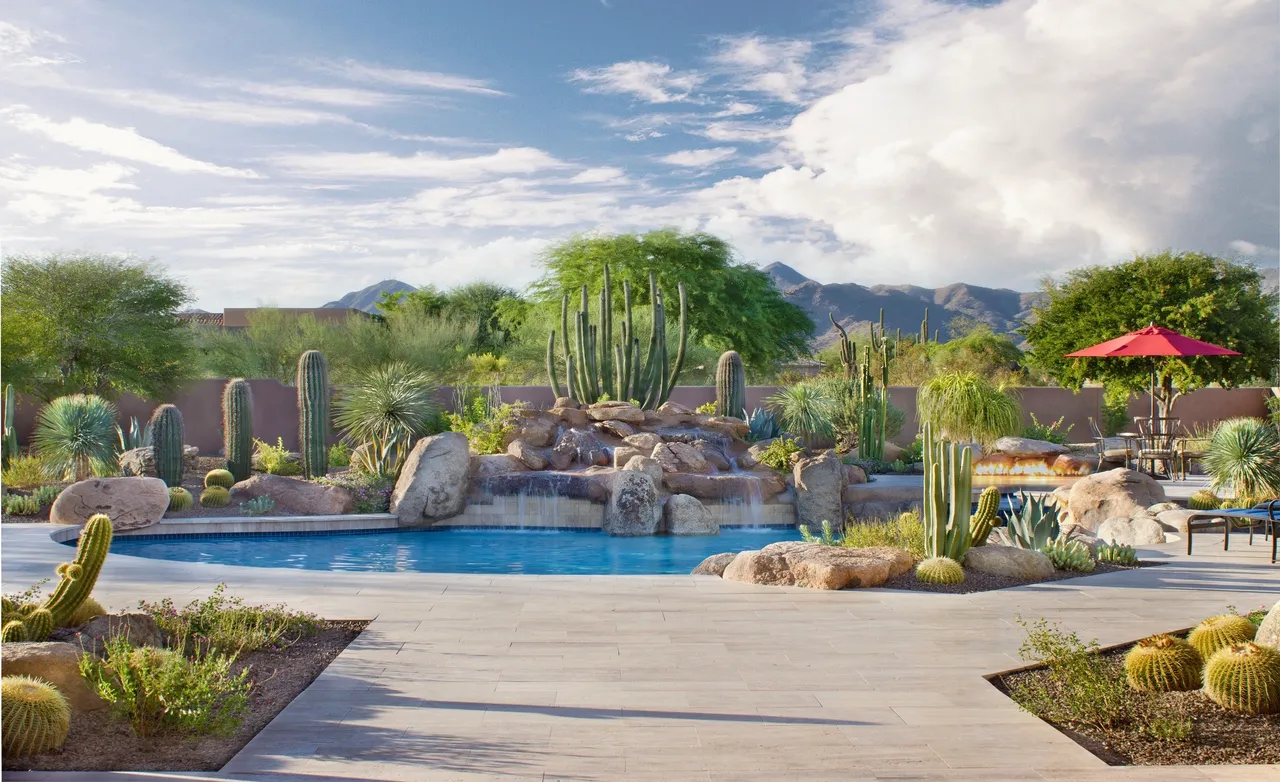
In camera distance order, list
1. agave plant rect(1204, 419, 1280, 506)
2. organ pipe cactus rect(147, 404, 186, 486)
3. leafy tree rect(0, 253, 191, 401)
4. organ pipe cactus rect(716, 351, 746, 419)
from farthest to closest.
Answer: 1. leafy tree rect(0, 253, 191, 401)
2. organ pipe cactus rect(716, 351, 746, 419)
3. organ pipe cactus rect(147, 404, 186, 486)
4. agave plant rect(1204, 419, 1280, 506)

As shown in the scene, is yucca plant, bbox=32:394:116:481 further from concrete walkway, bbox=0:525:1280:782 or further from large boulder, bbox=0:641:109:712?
large boulder, bbox=0:641:109:712

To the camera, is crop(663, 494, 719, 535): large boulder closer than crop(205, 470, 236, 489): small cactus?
Yes

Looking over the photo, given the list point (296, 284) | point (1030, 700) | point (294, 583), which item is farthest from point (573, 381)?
point (296, 284)

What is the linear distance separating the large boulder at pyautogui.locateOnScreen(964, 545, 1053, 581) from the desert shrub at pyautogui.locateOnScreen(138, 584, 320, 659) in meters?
4.60

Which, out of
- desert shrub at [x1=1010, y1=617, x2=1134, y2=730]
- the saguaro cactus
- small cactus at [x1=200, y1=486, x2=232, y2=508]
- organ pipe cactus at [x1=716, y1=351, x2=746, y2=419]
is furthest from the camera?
organ pipe cactus at [x1=716, y1=351, x2=746, y2=419]

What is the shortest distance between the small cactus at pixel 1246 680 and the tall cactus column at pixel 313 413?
1177 centimetres

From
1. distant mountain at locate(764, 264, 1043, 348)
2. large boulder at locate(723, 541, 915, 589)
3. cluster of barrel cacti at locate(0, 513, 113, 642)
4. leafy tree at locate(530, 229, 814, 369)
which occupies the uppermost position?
distant mountain at locate(764, 264, 1043, 348)

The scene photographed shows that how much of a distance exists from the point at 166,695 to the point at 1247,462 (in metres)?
11.2

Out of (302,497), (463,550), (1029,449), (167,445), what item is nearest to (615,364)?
(302,497)

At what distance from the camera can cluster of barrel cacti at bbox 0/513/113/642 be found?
455 centimetres

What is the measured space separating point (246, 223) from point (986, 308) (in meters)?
78.7

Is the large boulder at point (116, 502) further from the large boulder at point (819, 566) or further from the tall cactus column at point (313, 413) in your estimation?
the large boulder at point (819, 566)

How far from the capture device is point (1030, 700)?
14.1ft

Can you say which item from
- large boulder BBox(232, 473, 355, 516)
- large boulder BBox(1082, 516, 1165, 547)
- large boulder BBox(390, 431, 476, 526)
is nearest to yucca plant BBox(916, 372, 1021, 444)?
large boulder BBox(1082, 516, 1165, 547)
